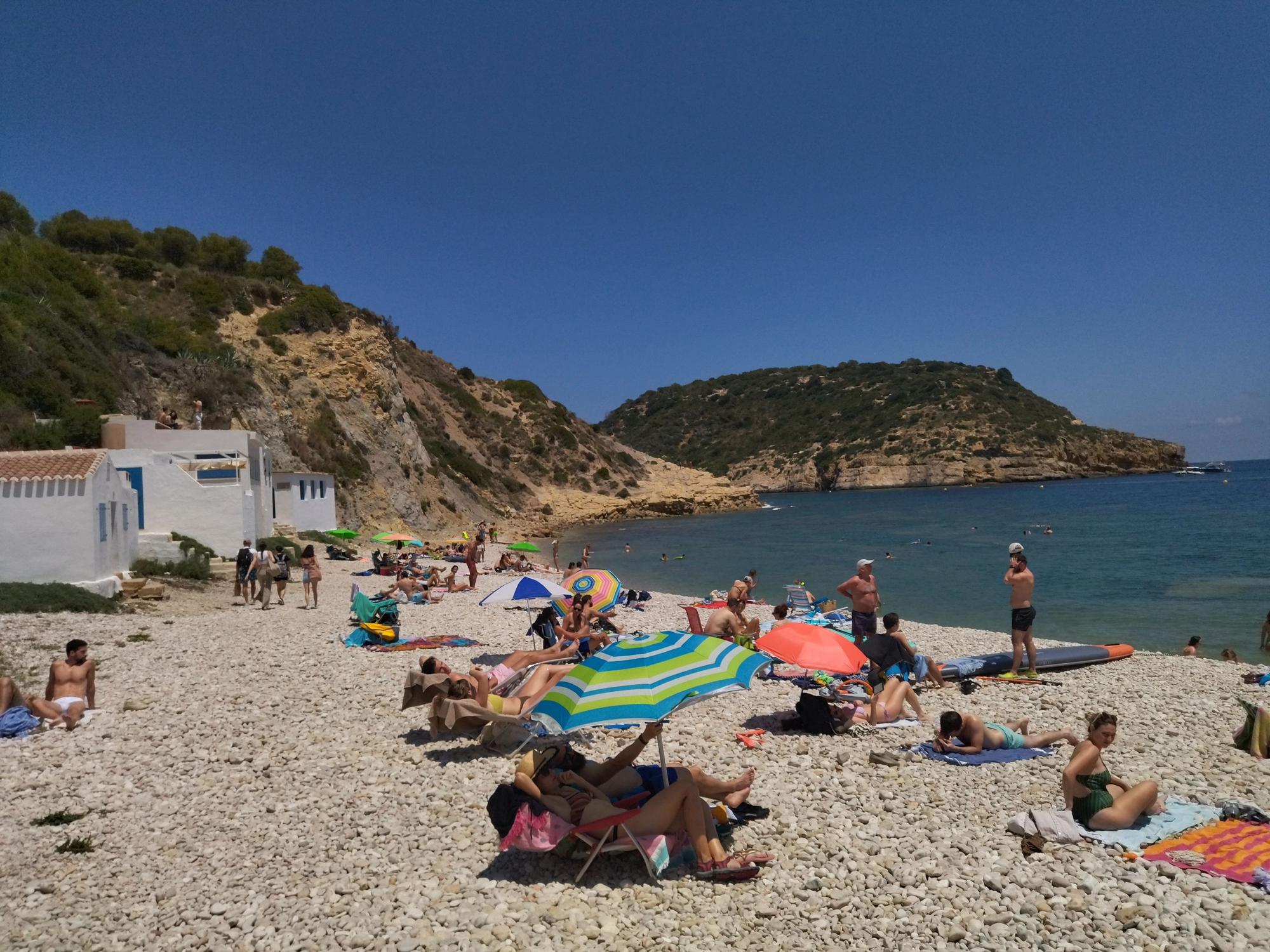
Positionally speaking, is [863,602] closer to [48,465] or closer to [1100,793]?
[1100,793]

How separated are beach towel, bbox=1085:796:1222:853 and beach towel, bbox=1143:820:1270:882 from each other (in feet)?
0.20

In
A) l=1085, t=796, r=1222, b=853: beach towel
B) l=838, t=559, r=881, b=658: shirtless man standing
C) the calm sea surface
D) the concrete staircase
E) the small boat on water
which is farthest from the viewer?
the small boat on water

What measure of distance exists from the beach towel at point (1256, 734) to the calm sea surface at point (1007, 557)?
8.87 m

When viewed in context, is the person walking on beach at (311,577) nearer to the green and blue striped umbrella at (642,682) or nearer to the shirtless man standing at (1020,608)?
the green and blue striped umbrella at (642,682)

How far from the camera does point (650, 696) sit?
4.98 meters

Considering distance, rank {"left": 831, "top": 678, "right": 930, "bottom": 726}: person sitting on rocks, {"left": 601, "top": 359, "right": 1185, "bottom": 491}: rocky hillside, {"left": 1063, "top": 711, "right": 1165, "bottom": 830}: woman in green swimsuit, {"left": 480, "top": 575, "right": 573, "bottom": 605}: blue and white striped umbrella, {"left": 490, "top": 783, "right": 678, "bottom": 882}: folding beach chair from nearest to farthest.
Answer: {"left": 490, "top": 783, "right": 678, "bottom": 882}: folding beach chair < {"left": 1063, "top": 711, "right": 1165, "bottom": 830}: woman in green swimsuit < {"left": 831, "top": 678, "right": 930, "bottom": 726}: person sitting on rocks < {"left": 480, "top": 575, "right": 573, "bottom": 605}: blue and white striped umbrella < {"left": 601, "top": 359, "right": 1185, "bottom": 491}: rocky hillside

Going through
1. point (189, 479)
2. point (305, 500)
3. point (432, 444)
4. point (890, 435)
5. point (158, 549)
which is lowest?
point (158, 549)

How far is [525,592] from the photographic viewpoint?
11.4 m

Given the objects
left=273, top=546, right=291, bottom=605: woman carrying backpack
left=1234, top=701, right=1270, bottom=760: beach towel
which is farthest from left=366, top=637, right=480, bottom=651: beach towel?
left=1234, top=701, right=1270, bottom=760: beach towel

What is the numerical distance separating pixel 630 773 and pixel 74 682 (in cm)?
656

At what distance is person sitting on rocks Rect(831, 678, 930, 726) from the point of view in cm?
834

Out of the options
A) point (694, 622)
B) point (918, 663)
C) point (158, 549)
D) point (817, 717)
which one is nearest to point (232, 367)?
point (158, 549)

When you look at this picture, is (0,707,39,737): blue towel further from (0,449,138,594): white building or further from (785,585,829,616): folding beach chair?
Result: (785,585,829,616): folding beach chair

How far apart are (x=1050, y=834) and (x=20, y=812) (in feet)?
24.8
